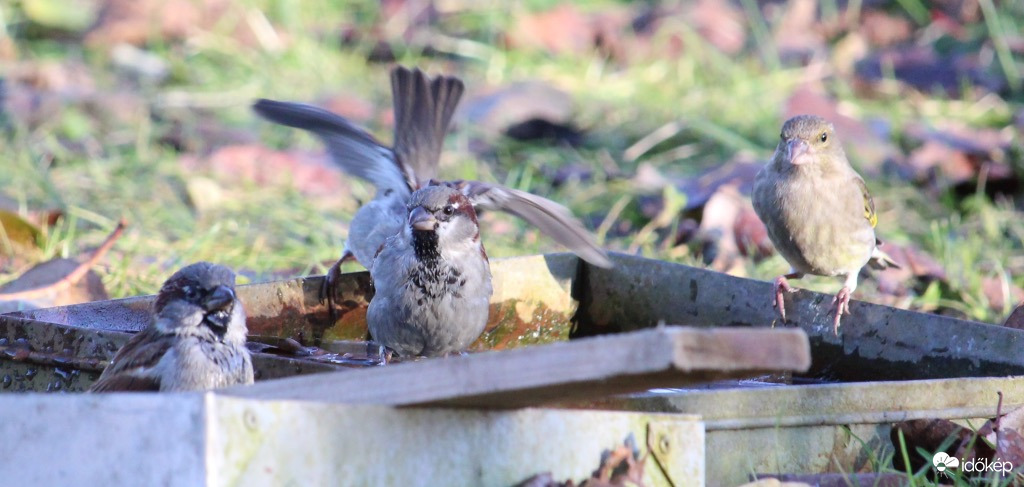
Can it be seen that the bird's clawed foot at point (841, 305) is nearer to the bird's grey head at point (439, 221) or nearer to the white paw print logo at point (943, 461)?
the white paw print logo at point (943, 461)

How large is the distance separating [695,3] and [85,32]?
4306 millimetres

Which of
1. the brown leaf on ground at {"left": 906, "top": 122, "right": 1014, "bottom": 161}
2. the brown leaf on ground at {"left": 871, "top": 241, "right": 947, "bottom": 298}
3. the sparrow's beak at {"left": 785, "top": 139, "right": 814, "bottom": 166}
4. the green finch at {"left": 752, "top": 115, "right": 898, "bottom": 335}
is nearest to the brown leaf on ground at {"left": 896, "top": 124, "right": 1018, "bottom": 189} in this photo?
the brown leaf on ground at {"left": 906, "top": 122, "right": 1014, "bottom": 161}

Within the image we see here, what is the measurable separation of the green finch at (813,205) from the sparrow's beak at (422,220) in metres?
1.23

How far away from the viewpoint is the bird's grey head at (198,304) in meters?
2.97

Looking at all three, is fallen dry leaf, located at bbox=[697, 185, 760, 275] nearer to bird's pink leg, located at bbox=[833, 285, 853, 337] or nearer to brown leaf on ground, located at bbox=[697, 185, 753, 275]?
brown leaf on ground, located at bbox=[697, 185, 753, 275]

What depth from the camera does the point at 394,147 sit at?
15.4 ft

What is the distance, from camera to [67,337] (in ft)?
10.1

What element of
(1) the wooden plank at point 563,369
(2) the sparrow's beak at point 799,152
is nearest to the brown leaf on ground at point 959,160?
(2) the sparrow's beak at point 799,152

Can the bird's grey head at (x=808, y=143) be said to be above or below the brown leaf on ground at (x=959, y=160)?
below

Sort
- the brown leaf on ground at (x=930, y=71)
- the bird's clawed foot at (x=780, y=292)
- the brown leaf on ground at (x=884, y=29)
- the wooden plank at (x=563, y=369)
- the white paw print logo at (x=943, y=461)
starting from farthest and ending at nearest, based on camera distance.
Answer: the brown leaf on ground at (x=884, y=29) < the brown leaf on ground at (x=930, y=71) < the bird's clawed foot at (x=780, y=292) < the white paw print logo at (x=943, y=461) < the wooden plank at (x=563, y=369)

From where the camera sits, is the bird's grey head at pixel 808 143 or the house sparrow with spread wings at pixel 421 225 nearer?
the house sparrow with spread wings at pixel 421 225

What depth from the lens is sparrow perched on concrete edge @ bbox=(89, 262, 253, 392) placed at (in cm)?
284

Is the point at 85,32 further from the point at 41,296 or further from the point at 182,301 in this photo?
the point at 182,301

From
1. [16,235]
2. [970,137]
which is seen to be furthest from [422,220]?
[970,137]
